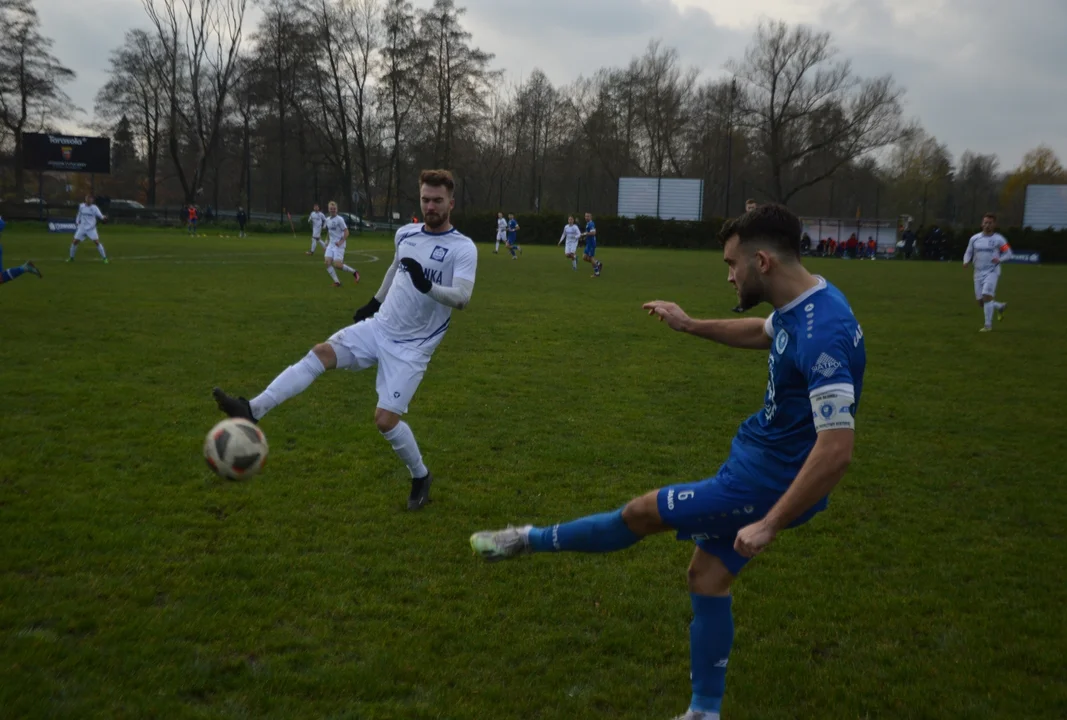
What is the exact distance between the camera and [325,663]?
3.68 m

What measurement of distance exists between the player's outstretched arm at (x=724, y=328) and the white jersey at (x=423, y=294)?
2481 millimetres

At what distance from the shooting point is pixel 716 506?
2.94 metres

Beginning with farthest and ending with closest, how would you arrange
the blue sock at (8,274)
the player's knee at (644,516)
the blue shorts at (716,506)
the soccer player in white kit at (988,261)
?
the soccer player in white kit at (988,261) → the blue sock at (8,274) → the player's knee at (644,516) → the blue shorts at (716,506)

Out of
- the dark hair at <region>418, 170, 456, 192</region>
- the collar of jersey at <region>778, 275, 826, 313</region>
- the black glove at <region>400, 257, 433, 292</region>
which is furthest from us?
the dark hair at <region>418, 170, 456, 192</region>

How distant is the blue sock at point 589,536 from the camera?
10.4 ft

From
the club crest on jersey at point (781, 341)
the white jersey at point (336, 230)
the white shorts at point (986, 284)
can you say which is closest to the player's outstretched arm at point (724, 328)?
the club crest on jersey at point (781, 341)

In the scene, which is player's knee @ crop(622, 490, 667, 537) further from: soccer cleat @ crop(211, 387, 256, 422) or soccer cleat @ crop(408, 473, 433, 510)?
soccer cleat @ crop(408, 473, 433, 510)

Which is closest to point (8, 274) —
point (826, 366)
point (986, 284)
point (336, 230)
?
point (336, 230)

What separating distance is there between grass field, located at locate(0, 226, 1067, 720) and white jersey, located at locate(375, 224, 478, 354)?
47.4 inches

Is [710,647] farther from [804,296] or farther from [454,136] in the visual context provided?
[454,136]

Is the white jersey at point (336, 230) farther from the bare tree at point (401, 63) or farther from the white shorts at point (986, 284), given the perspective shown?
the bare tree at point (401, 63)

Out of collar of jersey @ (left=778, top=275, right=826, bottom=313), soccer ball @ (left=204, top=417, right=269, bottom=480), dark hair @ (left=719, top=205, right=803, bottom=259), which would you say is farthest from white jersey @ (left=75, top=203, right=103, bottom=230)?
collar of jersey @ (left=778, top=275, right=826, bottom=313)

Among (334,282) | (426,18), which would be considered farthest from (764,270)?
(426,18)

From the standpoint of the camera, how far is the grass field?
3566 millimetres
